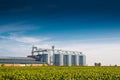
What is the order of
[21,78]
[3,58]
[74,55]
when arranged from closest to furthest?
1. [21,78]
2. [3,58]
3. [74,55]

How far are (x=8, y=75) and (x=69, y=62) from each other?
514 feet

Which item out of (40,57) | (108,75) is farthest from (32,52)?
(108,75)

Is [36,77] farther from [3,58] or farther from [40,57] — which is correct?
[40,57]

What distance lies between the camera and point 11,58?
12694 cm

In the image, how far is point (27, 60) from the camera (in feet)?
431

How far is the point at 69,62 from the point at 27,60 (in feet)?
187

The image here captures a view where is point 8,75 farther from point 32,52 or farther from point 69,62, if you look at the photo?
point 69,62

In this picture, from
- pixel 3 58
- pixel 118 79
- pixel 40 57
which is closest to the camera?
pixel 118 79

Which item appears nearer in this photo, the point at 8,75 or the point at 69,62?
the point at 8,75

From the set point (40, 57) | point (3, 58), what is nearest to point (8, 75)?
point (3, 58)

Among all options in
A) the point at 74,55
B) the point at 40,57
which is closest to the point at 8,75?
the point at 40,57

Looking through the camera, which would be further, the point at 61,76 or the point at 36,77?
the point at 61,76

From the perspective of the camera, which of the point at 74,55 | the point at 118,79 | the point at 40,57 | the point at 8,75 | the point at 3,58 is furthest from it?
the point at 74,55

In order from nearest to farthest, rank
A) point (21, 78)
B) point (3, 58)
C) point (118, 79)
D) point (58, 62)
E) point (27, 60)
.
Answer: point (21, 78)
point (118, 79)
point (3, 58)
point (27, 60)
point (58, 62)
